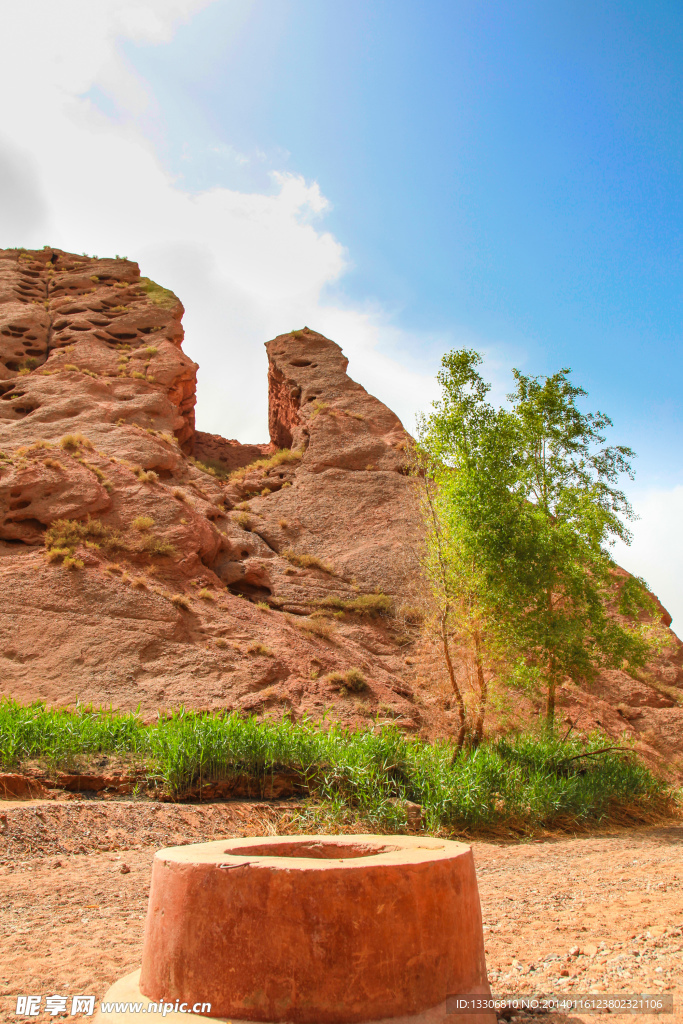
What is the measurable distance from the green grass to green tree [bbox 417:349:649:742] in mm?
1564

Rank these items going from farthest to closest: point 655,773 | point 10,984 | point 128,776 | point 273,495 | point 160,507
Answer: point 273,495 < point 160,507 < point 655,773 < point 128,776 < point 10,984

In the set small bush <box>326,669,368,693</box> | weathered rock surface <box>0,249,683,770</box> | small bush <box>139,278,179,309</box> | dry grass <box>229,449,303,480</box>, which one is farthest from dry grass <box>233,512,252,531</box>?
small bush <box>139,278,179,309</box>

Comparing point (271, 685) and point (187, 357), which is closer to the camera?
point (271, 685)

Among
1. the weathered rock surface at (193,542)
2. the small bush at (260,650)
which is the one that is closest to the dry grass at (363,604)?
the weathered rock surface at (193,542)

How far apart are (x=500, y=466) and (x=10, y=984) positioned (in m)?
9.60

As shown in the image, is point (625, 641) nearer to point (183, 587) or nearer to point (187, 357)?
point (183, 587)

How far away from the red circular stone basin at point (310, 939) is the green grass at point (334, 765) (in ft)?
18.2

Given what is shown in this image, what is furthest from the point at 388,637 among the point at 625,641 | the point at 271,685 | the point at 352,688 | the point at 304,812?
the point at 304,812

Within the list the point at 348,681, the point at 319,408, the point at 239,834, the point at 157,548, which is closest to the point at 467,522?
the point at 348,681

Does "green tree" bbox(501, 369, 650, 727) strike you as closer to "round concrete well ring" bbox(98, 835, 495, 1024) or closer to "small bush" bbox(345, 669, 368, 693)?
"small bush" bbox(345, 669, 368, 693)

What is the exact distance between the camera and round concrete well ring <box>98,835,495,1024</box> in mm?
2381

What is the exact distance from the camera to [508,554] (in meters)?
10.9

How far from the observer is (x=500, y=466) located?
1145 cm

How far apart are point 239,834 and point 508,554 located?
5.82m
